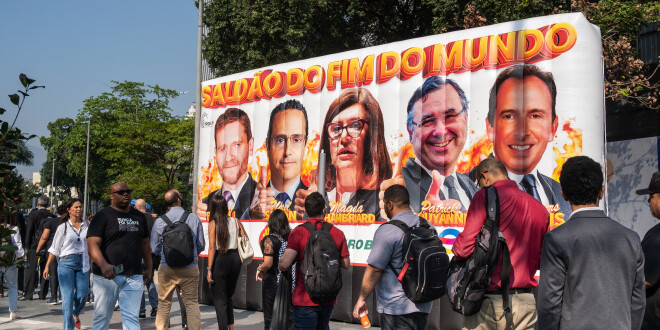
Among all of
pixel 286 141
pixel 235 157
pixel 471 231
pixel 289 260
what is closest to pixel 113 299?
pixel 289 260

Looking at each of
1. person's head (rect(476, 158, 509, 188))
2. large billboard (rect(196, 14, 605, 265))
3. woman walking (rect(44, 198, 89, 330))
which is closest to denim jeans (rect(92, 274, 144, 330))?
woman walking (rect(44, 198, 89, 330))

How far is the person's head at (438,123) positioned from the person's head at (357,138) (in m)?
0.61

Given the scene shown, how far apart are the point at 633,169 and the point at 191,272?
9.86 m

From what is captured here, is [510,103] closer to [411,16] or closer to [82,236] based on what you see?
[82,236]

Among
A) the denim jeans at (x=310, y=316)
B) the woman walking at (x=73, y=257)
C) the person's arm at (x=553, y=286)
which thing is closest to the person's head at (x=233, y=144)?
the woman walking at (x=73, y=257)

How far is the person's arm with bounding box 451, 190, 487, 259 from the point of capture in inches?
196

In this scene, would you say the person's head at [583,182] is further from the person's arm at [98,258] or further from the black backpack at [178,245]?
the black backpack at [178,245]

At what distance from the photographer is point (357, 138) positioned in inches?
437

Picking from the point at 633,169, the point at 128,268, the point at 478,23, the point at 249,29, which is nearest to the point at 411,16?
the point at 249,29

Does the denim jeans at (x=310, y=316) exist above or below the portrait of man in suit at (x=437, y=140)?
below

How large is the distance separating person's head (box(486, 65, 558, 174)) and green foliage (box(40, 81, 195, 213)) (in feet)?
116

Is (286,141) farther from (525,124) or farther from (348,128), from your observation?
(525,124)

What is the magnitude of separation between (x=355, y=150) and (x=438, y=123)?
1549 mm

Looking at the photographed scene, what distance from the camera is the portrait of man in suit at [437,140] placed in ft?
32.2
